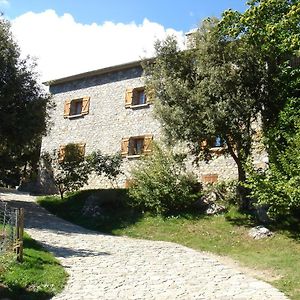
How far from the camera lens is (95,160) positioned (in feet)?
68.4

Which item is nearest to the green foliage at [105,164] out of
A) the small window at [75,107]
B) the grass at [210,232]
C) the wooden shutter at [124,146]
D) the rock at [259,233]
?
the grass at [210,232]

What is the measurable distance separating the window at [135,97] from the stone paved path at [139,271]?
10.1 meters

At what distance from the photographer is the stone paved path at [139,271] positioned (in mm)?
8992

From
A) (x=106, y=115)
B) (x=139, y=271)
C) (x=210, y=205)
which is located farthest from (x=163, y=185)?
(x=106, y=115)

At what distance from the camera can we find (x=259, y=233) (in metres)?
13.7

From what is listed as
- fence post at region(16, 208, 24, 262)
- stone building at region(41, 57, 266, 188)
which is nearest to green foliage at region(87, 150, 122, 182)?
stone building at region(41, 57, 266, 188)

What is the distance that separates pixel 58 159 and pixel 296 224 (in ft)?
40.9

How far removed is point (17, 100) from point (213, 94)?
8.19 m

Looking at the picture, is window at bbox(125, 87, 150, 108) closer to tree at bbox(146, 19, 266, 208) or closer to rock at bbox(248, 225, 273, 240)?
tree at bbox(146, 19, 266, 208)

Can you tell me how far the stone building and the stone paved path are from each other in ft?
28.7

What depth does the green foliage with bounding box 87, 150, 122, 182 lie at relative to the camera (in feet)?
68.5

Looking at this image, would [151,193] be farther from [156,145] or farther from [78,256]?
[78,256]

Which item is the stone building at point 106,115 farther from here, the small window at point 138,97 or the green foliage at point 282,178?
the green foliage at point 282,178

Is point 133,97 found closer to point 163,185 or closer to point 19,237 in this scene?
point 163,185
